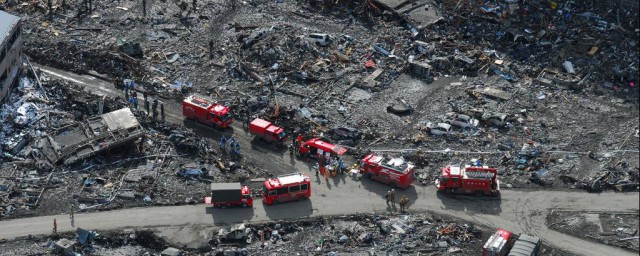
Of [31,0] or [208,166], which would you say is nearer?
[208,166]

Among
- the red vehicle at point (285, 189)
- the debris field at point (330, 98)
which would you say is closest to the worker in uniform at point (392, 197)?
the debris field at point (330, 98)

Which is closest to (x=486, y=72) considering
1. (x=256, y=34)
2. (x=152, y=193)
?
(x=256, y=34)

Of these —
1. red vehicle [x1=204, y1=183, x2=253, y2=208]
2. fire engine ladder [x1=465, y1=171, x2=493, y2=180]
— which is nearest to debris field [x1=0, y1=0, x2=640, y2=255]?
red vehicle [x1=204, y1=183, x2=253, y2=208]

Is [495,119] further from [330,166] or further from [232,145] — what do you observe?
[232,145]

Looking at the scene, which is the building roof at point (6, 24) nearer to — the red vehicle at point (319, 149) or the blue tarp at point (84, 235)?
the blue tarp at point (84, 235)

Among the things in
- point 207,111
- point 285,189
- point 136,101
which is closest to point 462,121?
point 285,189

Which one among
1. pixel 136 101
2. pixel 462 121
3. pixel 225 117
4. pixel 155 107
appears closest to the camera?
pixel 225 117

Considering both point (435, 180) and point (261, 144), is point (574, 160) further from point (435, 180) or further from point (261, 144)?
point (261, 144)
